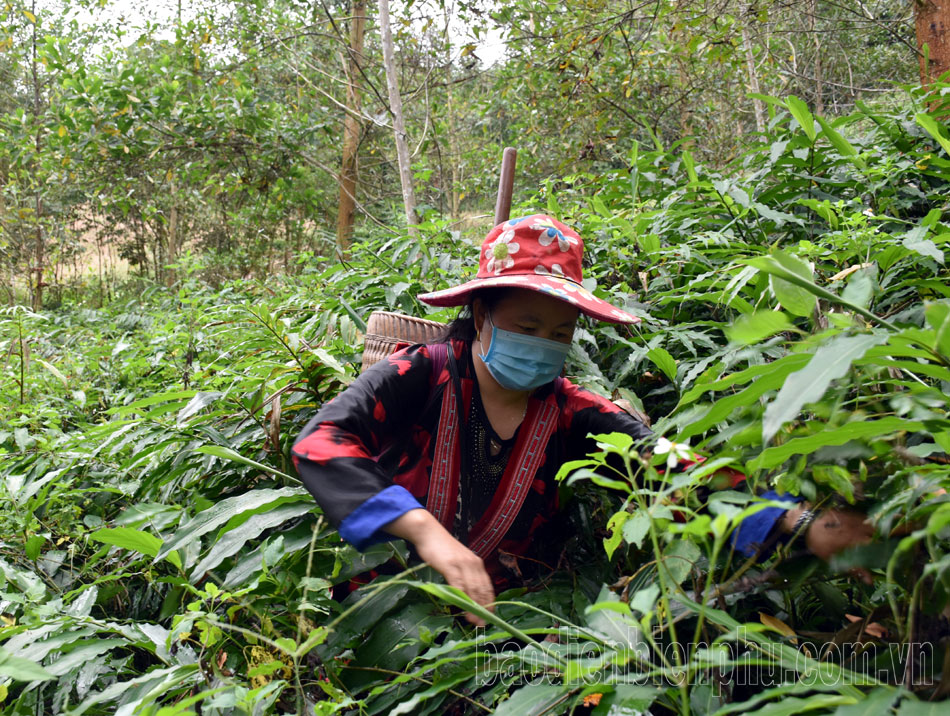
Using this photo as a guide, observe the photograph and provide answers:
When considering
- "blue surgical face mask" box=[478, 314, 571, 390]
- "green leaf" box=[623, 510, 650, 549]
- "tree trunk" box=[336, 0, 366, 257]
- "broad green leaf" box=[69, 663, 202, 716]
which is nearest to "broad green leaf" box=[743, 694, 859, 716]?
"green leaf" box=[623, 510, 650, 549]

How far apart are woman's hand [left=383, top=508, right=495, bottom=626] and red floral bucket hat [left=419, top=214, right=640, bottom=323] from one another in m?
0.58

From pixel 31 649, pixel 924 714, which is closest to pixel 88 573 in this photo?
pixel 31 649

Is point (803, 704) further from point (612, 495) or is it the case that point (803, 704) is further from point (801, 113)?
→ point (801, 113)

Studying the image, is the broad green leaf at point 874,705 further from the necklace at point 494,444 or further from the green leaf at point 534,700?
the necklace at point 494,444

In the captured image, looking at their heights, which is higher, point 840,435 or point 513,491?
point 840,435

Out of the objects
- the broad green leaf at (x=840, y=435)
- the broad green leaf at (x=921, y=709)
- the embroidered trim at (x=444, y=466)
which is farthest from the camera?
the embroidered trim at (x=444, y=466)

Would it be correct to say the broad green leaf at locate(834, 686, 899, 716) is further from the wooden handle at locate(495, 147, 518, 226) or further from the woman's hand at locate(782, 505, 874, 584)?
the wooden handle at locate(495, 147, 518, 226)

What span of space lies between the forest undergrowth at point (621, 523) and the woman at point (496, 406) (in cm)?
15

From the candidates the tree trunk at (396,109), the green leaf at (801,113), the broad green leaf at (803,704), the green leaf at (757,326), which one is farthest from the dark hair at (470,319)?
the tree trunk at (396,109)

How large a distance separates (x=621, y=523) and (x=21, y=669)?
94 centimetres

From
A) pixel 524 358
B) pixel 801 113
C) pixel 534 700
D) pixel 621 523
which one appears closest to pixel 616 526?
pixel 621 523

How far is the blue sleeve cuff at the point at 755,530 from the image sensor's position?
3.62 feet

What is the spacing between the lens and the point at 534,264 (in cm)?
169

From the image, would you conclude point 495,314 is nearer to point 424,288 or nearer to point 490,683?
point 490,683
